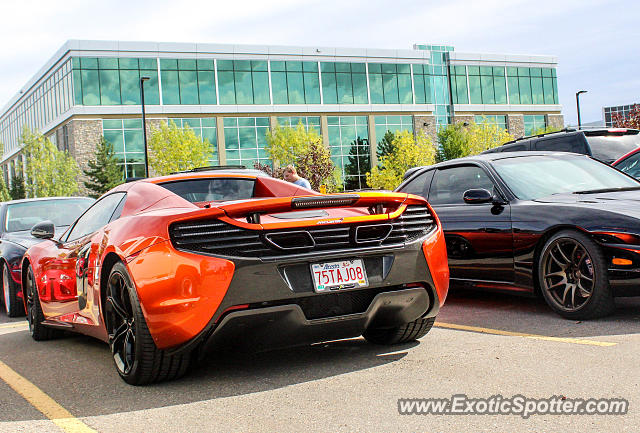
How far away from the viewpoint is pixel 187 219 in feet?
13.7

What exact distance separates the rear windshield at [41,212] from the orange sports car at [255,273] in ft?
18.3

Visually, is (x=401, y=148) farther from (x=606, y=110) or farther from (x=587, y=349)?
(x=606, y=110)

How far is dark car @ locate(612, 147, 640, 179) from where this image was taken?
9062mm

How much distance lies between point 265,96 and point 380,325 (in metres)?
56.8

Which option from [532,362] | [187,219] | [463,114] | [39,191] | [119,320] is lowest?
[532,362]

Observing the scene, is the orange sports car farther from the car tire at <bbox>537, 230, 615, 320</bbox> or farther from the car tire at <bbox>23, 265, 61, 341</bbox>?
the car tire at <bbox>23, 265, 61, 341</bbox>

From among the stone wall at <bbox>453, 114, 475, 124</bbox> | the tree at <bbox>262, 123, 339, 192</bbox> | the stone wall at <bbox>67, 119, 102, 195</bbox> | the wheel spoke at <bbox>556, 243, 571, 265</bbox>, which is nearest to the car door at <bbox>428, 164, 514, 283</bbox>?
the wheel spoke at <bbox>556, 243, 571, 265</bbox>

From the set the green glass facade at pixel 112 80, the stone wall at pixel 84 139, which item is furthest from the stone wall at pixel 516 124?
the stone wall at pixel 84 139

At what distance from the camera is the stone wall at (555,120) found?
76694 millimetres

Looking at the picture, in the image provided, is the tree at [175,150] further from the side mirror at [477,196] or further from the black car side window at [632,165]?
the side mirror at [477,196]

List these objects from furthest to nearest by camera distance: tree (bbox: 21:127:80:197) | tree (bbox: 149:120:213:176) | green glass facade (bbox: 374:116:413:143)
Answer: green glass facade (bbox: 374:116:413:143) < tree (bbox: 21:127:80:197) < tree (bbox: 149:120:213:176)

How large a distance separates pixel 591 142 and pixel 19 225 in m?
8.47

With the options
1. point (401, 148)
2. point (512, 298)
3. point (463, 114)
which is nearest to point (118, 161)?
point (401, 148)

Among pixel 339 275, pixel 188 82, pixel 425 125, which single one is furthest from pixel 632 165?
pixel 425 125
